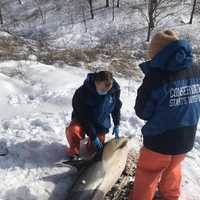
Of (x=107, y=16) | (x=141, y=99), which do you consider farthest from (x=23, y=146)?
(x=107, y=16)

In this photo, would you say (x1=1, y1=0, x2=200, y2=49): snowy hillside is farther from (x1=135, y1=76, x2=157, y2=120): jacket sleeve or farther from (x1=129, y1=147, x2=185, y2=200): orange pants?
(x1=135, y1=76, x2=157, y2=120): jacket sleeve

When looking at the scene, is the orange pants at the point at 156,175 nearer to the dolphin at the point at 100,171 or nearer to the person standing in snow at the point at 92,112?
the dolphin at the point at 100,171

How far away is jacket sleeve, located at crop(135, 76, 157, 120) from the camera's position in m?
3.91

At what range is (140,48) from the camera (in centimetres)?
2122

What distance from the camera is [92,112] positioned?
5.20m

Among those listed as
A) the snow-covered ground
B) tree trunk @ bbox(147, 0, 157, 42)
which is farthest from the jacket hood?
tree trunk @ bbox(147, 0, 157, 42)

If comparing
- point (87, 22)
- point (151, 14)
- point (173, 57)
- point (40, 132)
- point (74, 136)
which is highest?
point (173, 57)

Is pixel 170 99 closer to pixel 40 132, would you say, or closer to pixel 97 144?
pixel 97 144

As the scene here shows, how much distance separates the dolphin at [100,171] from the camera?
4.56 m

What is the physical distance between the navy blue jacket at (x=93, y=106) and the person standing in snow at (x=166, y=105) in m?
0.96

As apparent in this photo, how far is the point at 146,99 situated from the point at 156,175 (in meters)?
0.81

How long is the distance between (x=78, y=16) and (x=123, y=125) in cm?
2017

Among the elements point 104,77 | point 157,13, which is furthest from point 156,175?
point 157,13

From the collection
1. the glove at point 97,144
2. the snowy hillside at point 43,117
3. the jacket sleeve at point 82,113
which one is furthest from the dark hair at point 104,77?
the snowy hillside at point 43,117
